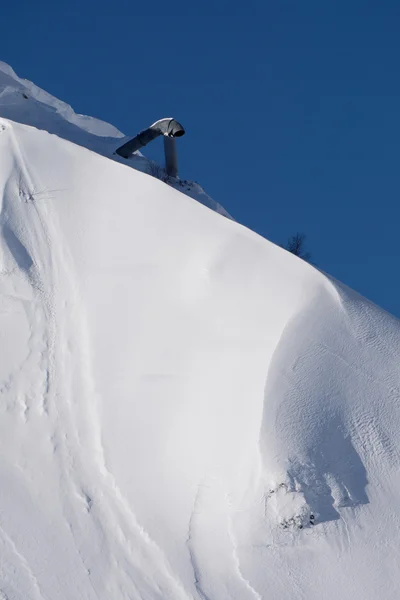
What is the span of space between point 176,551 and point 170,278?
15.7 feet

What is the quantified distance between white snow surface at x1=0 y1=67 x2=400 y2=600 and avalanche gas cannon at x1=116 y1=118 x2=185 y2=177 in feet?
19.0

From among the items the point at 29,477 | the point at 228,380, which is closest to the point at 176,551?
the point at 29,477

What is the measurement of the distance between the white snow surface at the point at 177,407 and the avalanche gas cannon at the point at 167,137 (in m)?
5.79

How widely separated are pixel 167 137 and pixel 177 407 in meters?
10.7

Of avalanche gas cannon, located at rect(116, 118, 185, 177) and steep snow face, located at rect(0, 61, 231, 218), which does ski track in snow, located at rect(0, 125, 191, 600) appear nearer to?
steep snow face, located at rect(0, 61, 231, 218)

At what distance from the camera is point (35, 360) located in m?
12.4

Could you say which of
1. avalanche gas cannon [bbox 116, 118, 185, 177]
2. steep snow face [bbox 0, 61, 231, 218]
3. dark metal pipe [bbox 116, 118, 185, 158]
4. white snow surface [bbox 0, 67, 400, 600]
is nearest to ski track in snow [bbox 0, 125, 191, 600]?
white snow surface [bbox 0, 67, 400, 600]

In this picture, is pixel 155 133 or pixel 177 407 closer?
pixel 177 407

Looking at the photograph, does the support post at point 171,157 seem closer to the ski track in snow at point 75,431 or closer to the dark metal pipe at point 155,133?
the dark metal pipe at point 155,133

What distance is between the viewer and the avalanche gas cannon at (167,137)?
21.3 meters

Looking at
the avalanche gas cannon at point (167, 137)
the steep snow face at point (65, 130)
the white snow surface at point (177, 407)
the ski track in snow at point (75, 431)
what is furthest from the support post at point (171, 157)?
the ski track in snow at point (75, 431)

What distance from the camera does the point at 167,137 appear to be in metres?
21.3

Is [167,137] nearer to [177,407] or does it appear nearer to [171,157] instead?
[171,157]

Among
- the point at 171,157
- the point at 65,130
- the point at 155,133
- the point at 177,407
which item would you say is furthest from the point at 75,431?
the point at 65,130
